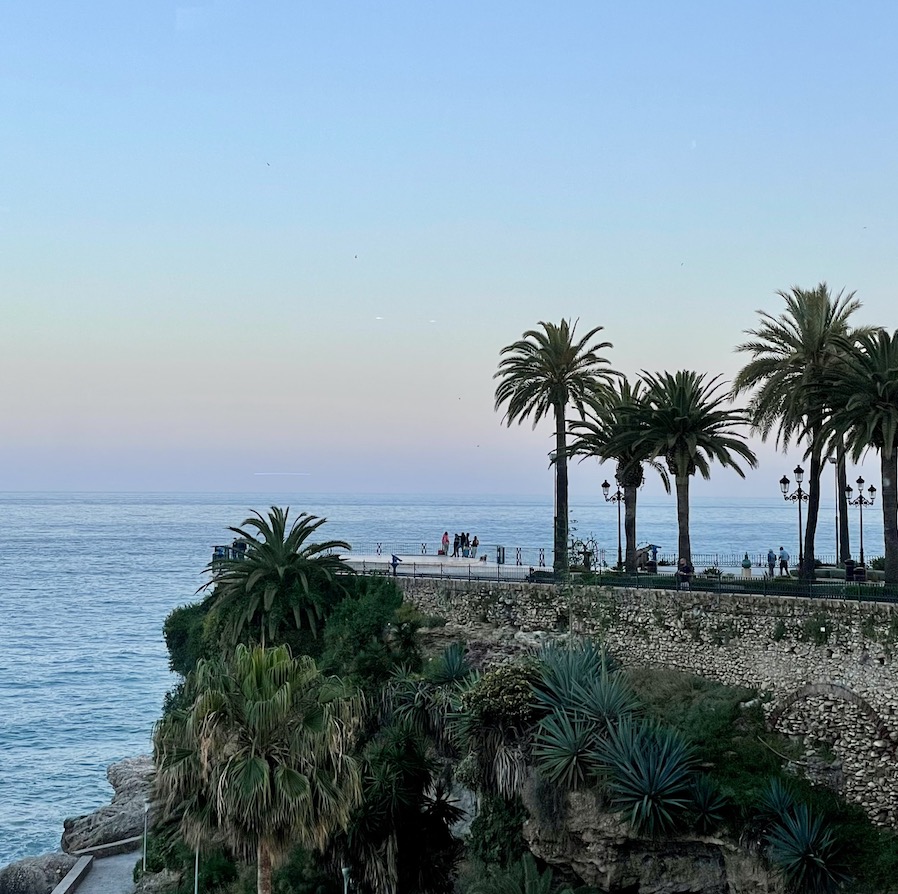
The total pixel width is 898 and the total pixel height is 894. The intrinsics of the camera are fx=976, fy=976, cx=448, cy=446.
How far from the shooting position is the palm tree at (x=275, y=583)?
115 ft

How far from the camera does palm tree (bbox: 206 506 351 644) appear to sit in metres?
35.1

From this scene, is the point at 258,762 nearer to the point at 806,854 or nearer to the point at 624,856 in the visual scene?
the point at 624,856

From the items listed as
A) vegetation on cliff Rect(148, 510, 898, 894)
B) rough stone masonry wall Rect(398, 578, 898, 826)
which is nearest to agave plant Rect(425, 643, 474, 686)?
vegetation on cliff Rect(148, 510, 898, 894)

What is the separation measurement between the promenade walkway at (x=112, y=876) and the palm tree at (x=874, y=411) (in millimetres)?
25223

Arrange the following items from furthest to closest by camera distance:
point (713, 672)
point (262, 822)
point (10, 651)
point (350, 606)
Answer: point (10, 651), point (350, 606), point (713, 672), point (262, 822)

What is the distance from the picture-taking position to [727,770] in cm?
2475

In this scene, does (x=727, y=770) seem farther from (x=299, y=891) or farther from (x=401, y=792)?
(x=299, y=891)

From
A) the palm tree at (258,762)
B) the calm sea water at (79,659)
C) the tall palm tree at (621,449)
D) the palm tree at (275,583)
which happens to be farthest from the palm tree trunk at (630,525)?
the calm sea water at (79,659)

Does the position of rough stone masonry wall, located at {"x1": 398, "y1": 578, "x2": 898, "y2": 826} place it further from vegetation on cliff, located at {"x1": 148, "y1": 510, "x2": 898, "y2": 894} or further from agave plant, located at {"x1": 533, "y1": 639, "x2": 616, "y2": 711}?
agave plant, located at {"x1": 533, "y1": 639, "x2": 616, "y2": 711}

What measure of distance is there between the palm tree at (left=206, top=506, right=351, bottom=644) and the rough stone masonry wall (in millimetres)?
7898

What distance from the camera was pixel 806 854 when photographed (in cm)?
2198

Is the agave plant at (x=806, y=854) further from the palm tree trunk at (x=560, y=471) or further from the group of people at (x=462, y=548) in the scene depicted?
the group of people at (x=462, y=548)

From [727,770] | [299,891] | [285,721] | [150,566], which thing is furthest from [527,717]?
[150,566]

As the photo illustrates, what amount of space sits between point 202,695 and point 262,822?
242 centimetres
